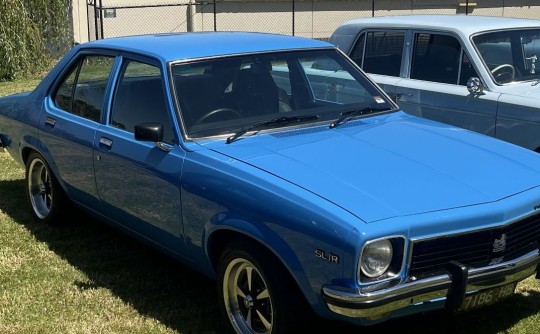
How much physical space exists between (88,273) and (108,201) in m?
0.56

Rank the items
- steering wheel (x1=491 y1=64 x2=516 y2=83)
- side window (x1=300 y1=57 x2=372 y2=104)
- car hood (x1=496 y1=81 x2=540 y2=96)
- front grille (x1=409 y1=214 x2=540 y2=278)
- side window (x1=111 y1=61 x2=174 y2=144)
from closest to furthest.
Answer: front grille (x1=409 y1=214 x2=540 y2=278)
side window (x1=111 y1=61 x2=174 y2=144)
side window (x1=300 y1=57 x2=372 y2=104)
car hood (x1=496 y1=81 x2=540 y2=96)
steering wheel (x1=491 y1=64 x2=516 y2=83)

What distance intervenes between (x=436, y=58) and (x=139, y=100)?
3.21 m

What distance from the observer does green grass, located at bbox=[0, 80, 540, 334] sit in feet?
13.7

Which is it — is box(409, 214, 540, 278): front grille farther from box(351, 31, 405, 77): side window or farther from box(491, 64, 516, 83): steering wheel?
box(351, 31, 405, 77): side window

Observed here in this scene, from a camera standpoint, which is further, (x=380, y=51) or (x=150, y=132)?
(x=380, y=51)

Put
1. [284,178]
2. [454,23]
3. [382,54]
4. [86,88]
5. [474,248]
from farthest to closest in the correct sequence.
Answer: [382,54]
[454,23]
[86,88]
[284,178]
[474,248]

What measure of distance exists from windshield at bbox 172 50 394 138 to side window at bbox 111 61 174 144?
161 mm

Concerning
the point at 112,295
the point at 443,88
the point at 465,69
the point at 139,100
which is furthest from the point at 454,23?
the point at 112,295

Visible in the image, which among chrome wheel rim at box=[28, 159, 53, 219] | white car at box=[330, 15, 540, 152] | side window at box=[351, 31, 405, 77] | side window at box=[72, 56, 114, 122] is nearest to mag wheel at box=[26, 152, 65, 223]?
chrome wheel rim at box=[28, 159, 53, 219]

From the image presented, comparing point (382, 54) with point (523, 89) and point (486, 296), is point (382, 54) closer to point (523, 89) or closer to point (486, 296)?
point (523, 89)

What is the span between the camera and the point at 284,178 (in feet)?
11.9

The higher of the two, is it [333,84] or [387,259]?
[333,84]

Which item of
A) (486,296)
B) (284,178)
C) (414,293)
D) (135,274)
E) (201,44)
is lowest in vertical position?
(135,274)

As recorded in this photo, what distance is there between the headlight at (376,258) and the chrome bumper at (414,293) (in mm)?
95
